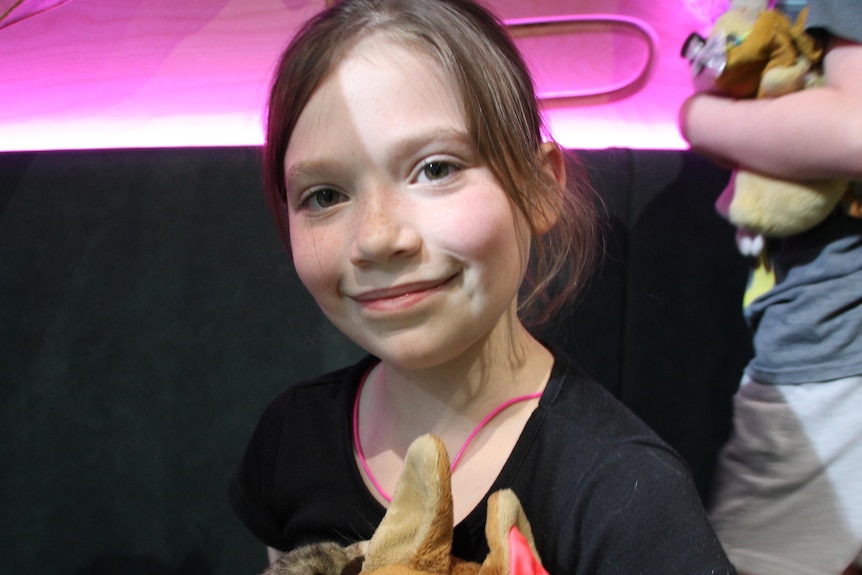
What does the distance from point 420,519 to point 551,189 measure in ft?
1.10

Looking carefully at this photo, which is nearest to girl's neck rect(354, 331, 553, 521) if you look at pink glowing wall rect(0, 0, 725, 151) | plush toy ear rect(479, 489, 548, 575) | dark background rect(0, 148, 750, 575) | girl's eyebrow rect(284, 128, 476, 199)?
plush toy ear rect(479, 489, 548, 575)

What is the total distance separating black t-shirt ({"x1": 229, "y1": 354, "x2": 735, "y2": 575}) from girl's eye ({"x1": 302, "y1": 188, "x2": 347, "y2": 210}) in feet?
0.82

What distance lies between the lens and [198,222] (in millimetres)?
1184

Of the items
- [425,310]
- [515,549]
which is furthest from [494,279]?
[515,549]

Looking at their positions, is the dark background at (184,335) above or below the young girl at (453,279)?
below

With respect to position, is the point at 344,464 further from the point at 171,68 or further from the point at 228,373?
the point at 171,68

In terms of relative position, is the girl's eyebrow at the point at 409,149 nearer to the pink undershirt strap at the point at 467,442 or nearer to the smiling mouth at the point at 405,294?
the smiling mouth at the point at 405,294

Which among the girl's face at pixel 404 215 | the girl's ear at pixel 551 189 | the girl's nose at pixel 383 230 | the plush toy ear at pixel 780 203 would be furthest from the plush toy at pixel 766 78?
the girl's nose at pixel 383 230

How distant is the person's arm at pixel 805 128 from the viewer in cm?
66

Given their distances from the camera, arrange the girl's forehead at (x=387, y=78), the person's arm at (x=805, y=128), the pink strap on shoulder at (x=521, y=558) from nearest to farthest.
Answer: the pink strap on shoulder at (x=521, y=558) < the girl's forehead at (x=387, y=78) < the person's arm at (x=805, y=128)

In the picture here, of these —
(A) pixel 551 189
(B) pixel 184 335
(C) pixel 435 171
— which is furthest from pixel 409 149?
(B) pixel 184 335

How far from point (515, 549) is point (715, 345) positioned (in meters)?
0.90

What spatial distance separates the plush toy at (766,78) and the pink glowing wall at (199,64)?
1.49 ft

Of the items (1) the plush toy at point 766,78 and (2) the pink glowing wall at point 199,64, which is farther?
(2) the pink glowing wall at point 199,64
